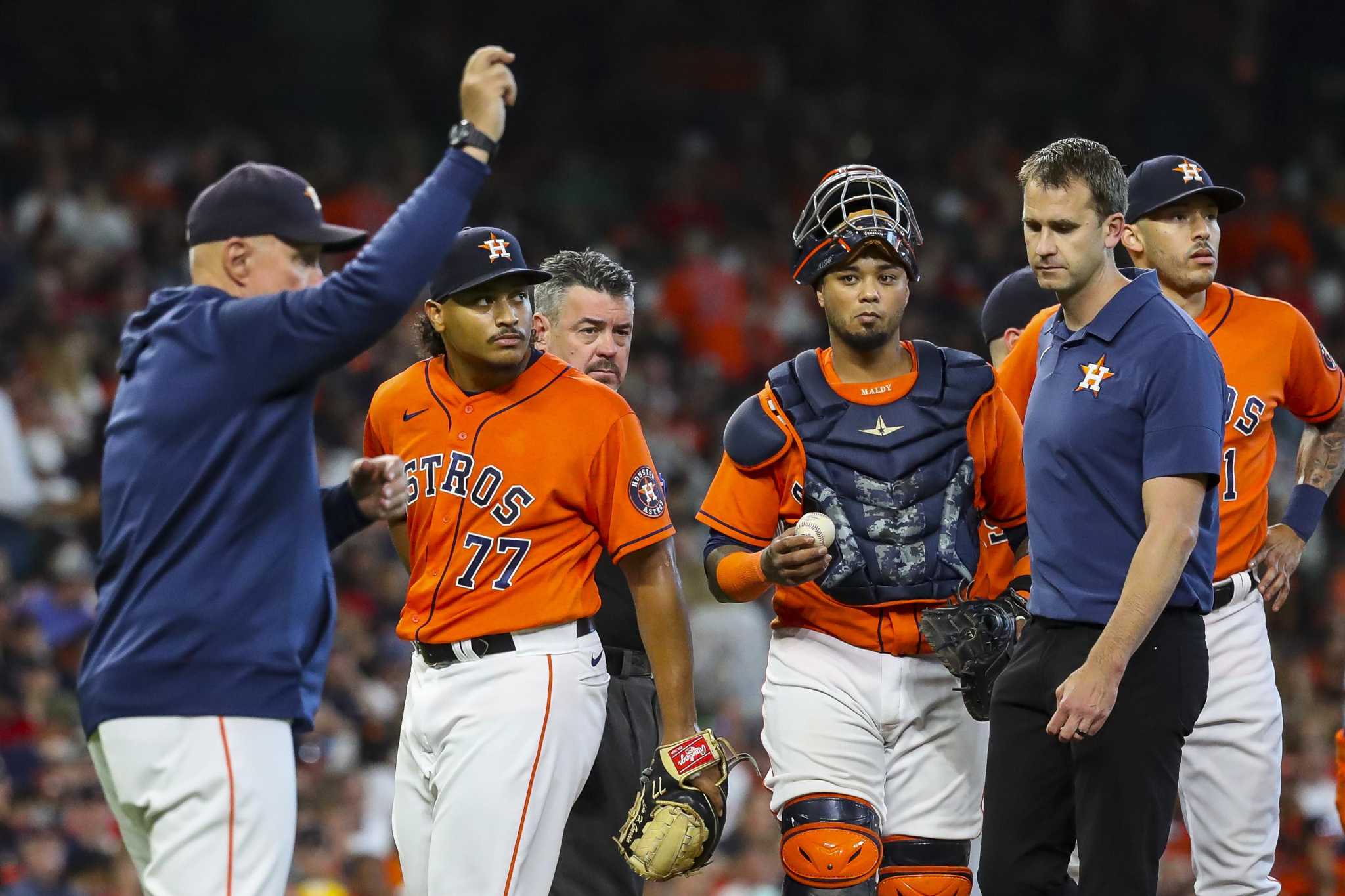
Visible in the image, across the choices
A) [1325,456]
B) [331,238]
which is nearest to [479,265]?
[331,238]

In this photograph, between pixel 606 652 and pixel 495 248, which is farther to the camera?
pixel 606 652

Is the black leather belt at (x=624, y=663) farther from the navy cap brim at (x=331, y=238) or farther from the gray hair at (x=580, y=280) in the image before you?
the navy cap brim at (x=331, y=238)

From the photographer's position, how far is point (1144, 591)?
353 centimetres

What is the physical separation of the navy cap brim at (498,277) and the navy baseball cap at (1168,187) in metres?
1.77

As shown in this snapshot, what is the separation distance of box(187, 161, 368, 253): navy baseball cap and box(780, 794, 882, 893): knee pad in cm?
186

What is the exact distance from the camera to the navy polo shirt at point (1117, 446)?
366 centimetres

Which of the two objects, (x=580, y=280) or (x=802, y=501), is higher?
(x=580, y=280)

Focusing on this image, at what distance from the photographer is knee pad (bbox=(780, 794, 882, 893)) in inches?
157

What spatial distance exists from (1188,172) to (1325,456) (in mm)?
1087

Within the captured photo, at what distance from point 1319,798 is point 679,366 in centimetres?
568

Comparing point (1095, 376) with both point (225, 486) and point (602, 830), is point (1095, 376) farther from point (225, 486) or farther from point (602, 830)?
point (225, 486)

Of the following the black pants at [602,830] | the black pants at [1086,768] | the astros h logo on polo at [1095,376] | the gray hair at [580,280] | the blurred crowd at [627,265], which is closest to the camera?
the black pants at [1086,768]

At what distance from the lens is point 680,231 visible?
14.2 meters

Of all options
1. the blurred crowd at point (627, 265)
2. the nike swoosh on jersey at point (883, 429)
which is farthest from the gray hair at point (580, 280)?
the blurred crowd at point (627, 265)
